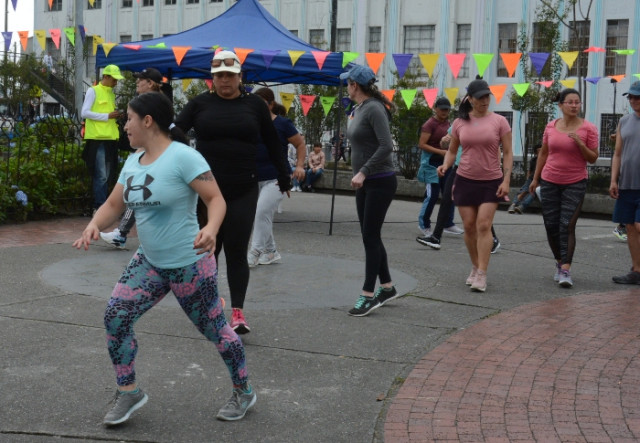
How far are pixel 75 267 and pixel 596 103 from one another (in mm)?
34091

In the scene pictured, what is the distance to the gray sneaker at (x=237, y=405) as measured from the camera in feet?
15.3

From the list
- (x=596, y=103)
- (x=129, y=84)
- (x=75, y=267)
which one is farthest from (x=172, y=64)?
(x=596, y=103)

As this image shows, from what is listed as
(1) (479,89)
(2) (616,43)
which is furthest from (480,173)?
(2) (616,43)

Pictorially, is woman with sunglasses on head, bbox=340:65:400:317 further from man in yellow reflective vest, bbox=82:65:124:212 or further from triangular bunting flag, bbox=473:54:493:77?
triangular bunting flag, bbox=473:54:493:77

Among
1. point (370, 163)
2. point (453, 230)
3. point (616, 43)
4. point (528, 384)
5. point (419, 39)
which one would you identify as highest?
point (419, 39)

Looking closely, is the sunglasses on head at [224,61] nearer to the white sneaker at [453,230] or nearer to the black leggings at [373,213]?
the black leggings at [373,213]

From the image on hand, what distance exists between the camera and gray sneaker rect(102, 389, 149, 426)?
14.6ft

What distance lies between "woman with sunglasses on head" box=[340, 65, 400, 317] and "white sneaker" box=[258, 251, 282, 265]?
2299 millimetres

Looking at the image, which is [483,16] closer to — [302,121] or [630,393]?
[302,121]

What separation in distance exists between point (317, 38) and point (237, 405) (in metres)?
43.6

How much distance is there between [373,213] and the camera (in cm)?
714

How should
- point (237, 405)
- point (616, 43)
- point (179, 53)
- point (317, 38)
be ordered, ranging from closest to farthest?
point (237, 405)
point (179, 53)
point (616, 43)
point (317, 38)

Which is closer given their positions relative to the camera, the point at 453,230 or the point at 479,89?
the point at 479,89

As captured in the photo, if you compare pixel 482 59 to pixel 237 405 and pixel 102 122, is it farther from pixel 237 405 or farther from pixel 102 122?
pixel 237 405
